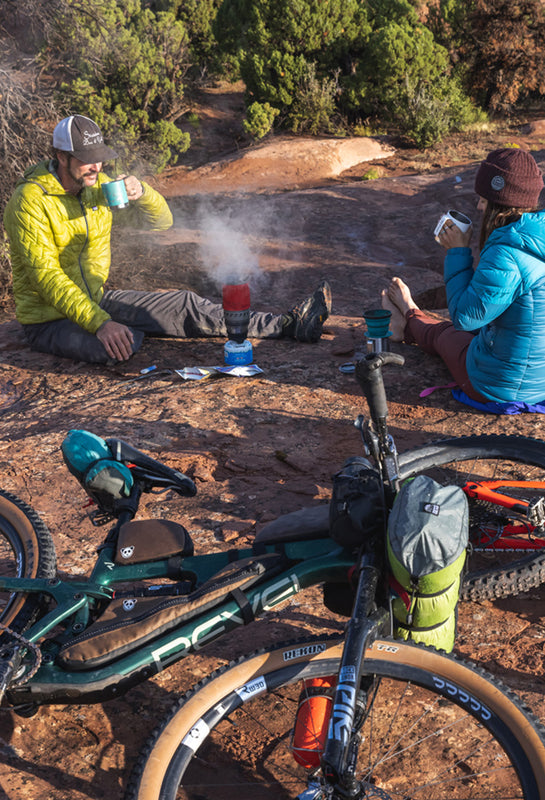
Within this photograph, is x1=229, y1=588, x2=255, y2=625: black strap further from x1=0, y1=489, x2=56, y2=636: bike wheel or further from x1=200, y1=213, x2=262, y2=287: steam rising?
x1=200, y1=213, x2=262, y2=287: steam rising

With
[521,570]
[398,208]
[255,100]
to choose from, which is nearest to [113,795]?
[521,570]

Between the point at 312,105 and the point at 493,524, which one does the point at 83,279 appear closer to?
the point at 493,524

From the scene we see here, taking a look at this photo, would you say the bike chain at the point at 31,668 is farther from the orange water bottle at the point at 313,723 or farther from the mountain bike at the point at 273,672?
the orange water bottle at the point at 313,723

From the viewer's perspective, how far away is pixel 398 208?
9469mm

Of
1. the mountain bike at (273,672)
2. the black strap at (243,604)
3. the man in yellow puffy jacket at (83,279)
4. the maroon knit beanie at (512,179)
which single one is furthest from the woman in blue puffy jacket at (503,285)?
the black strap at (243,604)

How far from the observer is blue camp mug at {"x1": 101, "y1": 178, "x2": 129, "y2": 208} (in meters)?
4.87

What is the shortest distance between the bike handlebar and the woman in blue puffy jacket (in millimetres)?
2041

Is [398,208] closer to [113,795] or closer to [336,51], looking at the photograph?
[336,51]

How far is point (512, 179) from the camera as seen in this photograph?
3.77 meters

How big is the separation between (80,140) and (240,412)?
2122 millimetres

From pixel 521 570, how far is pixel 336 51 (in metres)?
13.8

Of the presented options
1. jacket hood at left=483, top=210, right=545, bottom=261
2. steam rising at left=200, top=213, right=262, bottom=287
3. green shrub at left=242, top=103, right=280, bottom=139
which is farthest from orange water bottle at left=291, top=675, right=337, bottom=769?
green shrub at left=242, top=103, right=280, bottom=139

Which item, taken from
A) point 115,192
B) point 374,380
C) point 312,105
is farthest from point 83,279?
point 312,105

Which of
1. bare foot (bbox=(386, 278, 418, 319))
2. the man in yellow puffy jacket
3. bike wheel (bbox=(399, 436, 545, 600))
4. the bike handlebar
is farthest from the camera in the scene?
bare foot (bbox=(386, 278, 418, 319))
